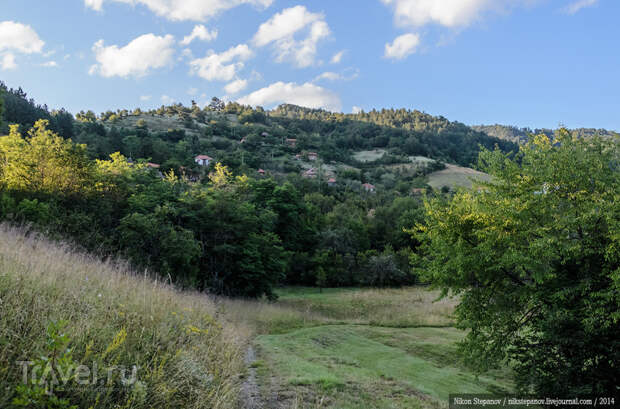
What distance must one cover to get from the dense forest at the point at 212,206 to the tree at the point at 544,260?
221 centimetres

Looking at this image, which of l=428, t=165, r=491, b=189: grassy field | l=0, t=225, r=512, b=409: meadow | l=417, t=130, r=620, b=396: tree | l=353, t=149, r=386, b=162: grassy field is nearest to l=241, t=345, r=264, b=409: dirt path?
l=0, t=225, r=512, b=409: meadow

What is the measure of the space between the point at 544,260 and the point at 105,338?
8.20 metres

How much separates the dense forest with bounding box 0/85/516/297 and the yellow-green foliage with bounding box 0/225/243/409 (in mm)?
7298

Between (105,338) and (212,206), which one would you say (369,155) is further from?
(105,338)

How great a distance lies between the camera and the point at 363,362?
9.62 m

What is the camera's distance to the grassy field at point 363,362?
596 centimetres

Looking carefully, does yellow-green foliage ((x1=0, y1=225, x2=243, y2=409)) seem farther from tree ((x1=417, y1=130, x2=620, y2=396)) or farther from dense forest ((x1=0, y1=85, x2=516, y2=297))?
dense forest ((x1=0, y1=85, x2=516, y2=297))

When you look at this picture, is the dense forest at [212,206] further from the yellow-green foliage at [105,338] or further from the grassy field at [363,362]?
the yellow-green foliage at [105,338]

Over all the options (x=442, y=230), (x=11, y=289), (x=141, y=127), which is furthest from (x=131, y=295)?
(x=141, y=127)

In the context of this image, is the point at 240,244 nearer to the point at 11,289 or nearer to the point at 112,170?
the point at 112,170

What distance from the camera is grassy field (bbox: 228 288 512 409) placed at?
19.6 feet

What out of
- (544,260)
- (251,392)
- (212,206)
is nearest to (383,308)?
(212,206)

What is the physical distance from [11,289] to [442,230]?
8344 mm

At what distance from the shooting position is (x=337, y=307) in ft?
76.6
